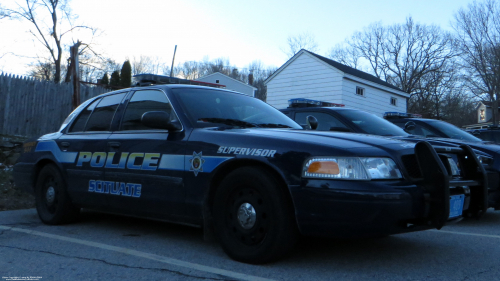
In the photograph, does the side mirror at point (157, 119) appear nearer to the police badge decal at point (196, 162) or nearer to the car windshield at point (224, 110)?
the car windshield at point (224, 110)

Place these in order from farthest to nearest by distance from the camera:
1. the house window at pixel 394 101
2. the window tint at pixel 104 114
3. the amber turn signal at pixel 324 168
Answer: the house window at pixel 394 101 < the window tint at pixel 104 114 < the amber turn signal at pixel 324 168

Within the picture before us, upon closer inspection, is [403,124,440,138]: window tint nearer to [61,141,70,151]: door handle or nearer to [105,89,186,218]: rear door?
[105,89,186,218]: rear door

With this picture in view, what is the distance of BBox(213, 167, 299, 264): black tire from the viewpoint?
3.23 metres

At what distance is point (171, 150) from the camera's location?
398 centimetres

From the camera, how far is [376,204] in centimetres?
296

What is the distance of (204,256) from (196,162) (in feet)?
2.47

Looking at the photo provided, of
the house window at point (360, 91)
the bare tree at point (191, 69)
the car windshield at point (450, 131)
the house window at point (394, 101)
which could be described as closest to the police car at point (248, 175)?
the car windshield at point (450, 131)

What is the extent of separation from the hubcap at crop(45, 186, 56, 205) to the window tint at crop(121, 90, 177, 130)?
4.20 feet

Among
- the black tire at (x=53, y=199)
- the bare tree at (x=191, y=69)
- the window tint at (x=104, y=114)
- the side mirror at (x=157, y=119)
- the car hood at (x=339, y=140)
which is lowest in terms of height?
the black tire at (x=53, y=199)

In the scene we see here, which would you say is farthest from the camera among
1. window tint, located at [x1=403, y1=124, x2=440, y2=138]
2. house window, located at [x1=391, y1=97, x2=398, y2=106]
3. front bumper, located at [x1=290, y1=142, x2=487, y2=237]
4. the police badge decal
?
house window, located at [x1=391, y1=97, x2=398, y2=106]

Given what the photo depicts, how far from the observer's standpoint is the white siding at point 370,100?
18922 mm

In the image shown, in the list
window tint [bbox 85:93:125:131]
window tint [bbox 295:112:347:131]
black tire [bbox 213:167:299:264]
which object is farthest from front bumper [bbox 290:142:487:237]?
window tint [bbox 295:112:347:131]

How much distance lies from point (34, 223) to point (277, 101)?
53.4 feet

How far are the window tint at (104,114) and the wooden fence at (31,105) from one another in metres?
6.60
